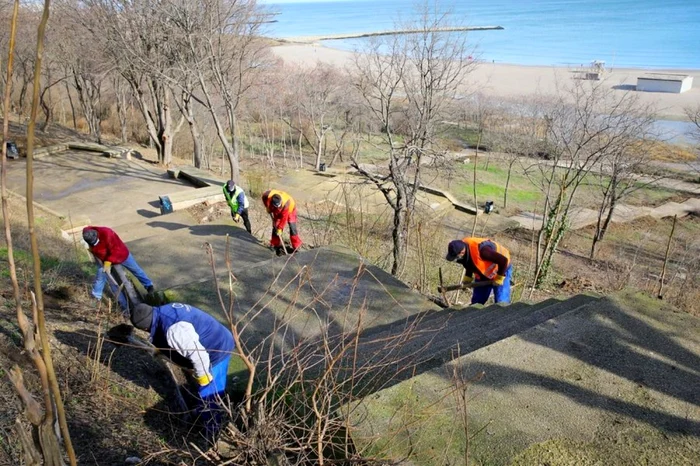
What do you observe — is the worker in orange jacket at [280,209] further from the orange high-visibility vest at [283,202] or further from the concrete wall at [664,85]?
the concrete wall at [664,85]

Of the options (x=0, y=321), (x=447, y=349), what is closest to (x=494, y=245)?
(x=447, y=349)

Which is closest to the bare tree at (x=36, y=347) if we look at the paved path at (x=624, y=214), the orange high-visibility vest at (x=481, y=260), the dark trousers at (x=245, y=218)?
the orange high-visibility vest at (x=481, y=260)

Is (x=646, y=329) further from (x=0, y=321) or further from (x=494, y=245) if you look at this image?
(x=0, y=321)

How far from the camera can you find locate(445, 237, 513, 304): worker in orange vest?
7.76m

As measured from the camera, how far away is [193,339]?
14.7 feet

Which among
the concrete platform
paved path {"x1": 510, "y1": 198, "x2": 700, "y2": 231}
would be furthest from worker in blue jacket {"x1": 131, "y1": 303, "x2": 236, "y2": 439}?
paved path {"x1": 510, "y1": 198, "x2": 700, "y2": 231}

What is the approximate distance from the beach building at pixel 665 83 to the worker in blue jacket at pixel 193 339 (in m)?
45.9

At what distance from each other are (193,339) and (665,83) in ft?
154

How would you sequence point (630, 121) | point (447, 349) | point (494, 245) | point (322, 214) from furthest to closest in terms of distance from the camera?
point (630, 121) < point (322, 214) < point (494, 245) < point (447, 349)

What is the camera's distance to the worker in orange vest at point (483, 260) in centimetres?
776

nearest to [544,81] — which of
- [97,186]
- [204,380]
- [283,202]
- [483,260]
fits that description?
[97,186]

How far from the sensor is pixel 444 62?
1443 cm

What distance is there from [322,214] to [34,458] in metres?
16.5

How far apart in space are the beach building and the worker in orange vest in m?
41.3
